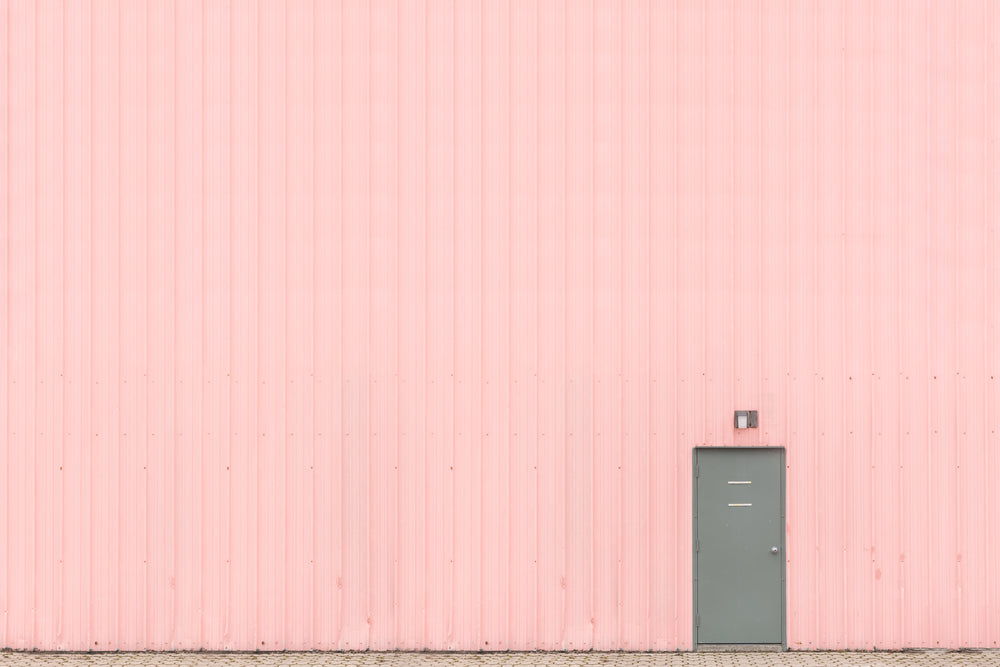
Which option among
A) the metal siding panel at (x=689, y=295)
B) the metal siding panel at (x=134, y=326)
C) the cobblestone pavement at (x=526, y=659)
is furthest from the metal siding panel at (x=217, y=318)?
the metal siding panel at (x=689, y=295)

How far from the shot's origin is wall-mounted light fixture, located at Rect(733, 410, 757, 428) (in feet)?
26.5

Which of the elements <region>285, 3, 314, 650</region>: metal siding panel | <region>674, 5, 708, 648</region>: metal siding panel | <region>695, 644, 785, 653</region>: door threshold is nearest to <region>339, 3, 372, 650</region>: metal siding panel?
<region>285, 3, 314, 650</region>: metal siding panel

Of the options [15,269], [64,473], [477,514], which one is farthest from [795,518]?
[15,269]

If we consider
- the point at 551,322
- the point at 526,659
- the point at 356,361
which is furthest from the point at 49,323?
the point at 526,659

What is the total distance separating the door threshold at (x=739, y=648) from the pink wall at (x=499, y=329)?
9.4 inches

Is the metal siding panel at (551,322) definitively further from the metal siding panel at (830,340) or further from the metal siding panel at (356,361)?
the metal siding panel at (830,340)

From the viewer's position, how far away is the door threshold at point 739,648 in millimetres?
8141

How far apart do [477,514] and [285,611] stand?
2.07 m

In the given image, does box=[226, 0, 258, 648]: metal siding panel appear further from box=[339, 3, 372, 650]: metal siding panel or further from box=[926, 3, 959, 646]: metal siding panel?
box=[926, 3, 959, 646]: metal siding panel

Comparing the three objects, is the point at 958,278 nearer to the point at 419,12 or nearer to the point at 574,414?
the point at 574,414

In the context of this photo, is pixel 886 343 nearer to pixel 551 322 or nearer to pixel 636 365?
pixel 636 365

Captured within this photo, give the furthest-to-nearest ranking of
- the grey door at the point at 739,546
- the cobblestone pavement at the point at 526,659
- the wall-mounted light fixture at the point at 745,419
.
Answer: the grey door at the point at 739,546
the wall-mounted light fixture at the point at 745,419
the cobblestone pavement at the point at 526,659

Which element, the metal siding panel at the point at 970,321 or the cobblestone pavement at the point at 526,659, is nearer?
the cobblestone pavement at the point at 526,659

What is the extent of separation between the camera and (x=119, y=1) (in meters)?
8.26
